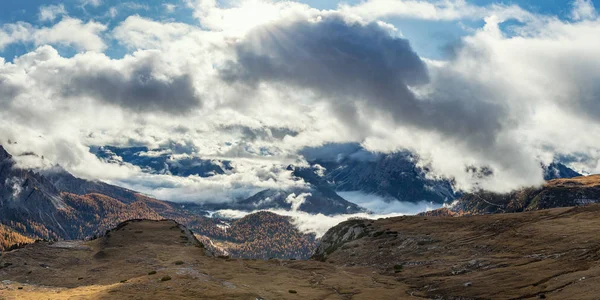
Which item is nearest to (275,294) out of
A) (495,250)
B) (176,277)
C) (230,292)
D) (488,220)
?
(230,292)

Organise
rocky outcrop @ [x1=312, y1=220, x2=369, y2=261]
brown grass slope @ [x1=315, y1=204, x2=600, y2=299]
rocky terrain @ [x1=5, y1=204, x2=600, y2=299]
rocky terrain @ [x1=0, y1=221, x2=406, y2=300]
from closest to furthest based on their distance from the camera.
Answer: brown grass slope @ [x1=315, y1=204, x2=600, y2=299]
rocky terrain @ [x1=5, y1=204, x2=600, y2=299]
rocky terrain @ [x1=0, y1=221, x2=406, y2=300]
rocky outcrop @ [x1=312, y1=220, x2=369, y2=261]

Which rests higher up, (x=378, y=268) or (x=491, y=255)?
(x=491, y=255)

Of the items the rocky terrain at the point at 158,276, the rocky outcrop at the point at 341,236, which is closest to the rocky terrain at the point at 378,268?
the rocky terrain at the point at 158,276

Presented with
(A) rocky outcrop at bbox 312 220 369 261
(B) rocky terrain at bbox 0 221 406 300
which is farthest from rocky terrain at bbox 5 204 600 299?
(A) rocky outcrop at bbox 312 220 369 261

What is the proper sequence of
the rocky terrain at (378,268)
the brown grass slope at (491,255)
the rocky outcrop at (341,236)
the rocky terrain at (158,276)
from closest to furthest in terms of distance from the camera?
the brown grass slope at (491,255) < the rocky terrain at (378,268) < the rocky terrain at (158,276) < the rocky outcrop at (341,236)

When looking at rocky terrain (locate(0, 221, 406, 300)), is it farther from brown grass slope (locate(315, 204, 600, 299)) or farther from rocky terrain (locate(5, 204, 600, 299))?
brown grass slope (locate(315, 204, 600, 299))

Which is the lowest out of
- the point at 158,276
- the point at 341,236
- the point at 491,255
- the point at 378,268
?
the point at 378,268

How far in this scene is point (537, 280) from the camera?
60469mm

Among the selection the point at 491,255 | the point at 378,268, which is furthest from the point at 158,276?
the point at 491,255

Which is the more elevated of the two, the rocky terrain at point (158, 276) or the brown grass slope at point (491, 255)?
the brown grass slope at point (491, 255)

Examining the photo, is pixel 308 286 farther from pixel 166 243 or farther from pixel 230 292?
pixel 166 243

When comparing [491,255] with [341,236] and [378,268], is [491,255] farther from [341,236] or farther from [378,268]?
[341,236]

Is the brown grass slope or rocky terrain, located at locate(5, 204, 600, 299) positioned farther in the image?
rocky terrain, located at locate(5, 204, 600, 299)

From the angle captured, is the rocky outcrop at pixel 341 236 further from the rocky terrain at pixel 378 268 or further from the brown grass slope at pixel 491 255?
the rocky terrain at pixel 378 268
